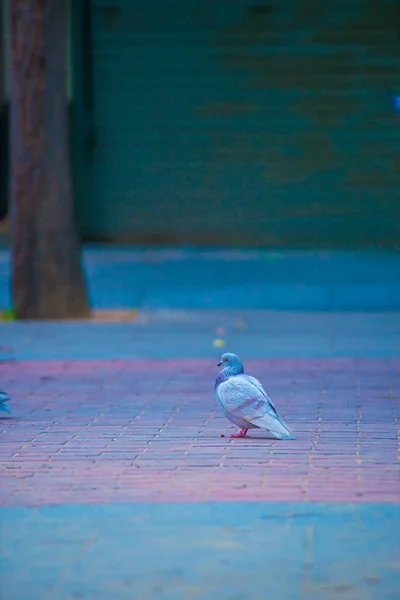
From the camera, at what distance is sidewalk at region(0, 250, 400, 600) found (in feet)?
17.5

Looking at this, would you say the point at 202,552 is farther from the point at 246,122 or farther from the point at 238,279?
the point at 246,122

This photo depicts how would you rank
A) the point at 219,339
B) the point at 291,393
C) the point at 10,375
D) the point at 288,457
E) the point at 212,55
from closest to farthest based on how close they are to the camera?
the point at 288,457 → the point at 291,393 → the point at 10,375 → the point at 219,339 → the point at 212,55

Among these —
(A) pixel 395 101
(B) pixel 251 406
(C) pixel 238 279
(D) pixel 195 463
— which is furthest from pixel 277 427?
(A) pixel 395 101

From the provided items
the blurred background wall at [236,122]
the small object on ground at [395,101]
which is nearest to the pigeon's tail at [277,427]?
the small object on ground at [395,101]

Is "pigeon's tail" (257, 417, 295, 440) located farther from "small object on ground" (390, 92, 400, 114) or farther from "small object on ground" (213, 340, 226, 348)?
"small object on ground" (390, 92, 400, 114)

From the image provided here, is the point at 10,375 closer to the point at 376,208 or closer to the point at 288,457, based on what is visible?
the point at 288,457

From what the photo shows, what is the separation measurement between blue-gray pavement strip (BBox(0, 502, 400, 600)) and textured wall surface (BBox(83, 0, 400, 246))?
14.7 m

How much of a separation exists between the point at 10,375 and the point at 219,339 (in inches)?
105

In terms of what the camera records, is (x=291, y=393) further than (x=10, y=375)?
No

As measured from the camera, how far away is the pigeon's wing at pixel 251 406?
7965mm

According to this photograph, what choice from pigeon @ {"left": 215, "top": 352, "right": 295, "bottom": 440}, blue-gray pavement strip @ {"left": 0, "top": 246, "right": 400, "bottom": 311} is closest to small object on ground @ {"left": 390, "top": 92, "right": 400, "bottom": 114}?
blue-gray pavement strip @ {"left": 0, "top": 246, "right": 400, "bottom": 311}

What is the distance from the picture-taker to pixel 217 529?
5988mm

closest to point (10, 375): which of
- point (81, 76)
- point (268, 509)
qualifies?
point (268, 509)

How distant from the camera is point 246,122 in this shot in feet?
68.3
